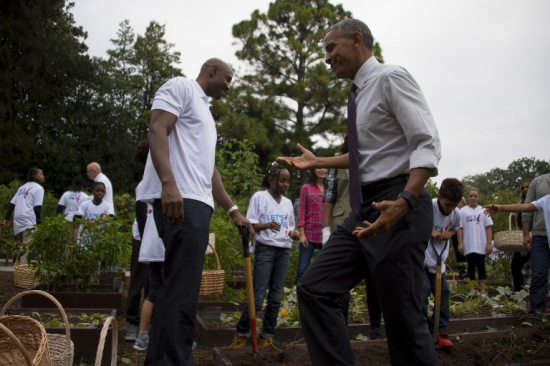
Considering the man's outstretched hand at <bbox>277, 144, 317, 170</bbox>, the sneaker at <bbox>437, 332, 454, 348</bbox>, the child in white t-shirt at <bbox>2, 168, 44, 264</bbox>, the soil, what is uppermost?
the child in white t-shirt at <bbox>2, 168, 44, 264</bbox>

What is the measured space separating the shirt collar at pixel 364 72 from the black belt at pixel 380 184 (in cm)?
55

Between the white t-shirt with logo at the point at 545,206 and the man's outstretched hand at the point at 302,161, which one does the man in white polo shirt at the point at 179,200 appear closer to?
the man's outstretched hand at the point at 302,161

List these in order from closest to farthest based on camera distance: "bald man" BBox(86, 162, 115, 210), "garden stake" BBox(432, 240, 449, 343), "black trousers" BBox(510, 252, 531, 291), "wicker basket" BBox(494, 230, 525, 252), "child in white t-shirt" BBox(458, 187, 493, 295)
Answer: "garden stake" BBox(432, 240, 449, 343)
"wicker basket" BBox(494, 230, 525, 252)
"bald man" BBox(86, 162, 115, 210)
"black trousers" BBox(510, 252, 531, 291)
"child in white t-shirt" BBox(458, 187, 493, 295)

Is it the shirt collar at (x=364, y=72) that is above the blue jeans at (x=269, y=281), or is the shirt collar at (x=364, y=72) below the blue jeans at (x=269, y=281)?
above

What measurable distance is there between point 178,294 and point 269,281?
8.51 ft

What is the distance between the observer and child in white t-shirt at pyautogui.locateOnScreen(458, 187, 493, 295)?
30.9 ft

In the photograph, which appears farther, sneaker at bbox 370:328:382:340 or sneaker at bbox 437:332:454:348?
sneaker at bbox 370:328:382:340

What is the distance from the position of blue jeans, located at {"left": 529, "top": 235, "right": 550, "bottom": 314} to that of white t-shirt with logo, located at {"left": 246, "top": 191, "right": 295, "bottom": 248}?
296 centimetres

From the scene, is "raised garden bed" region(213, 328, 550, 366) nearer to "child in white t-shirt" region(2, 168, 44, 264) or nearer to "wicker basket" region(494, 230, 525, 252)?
"wicker basket" region(494, 230, 525, 252)

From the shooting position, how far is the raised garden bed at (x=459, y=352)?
4.43 m

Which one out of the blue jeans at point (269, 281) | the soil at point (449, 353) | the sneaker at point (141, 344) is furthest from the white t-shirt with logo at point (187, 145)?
the blue jeans at point (269, 281)

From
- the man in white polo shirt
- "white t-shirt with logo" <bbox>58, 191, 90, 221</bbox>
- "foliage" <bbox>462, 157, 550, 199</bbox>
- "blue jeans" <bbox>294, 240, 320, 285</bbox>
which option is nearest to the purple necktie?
the man in white polo shirt

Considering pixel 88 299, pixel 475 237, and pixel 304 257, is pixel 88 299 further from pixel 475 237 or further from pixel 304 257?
pixel 475 237

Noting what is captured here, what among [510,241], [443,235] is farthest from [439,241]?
[510,241]
